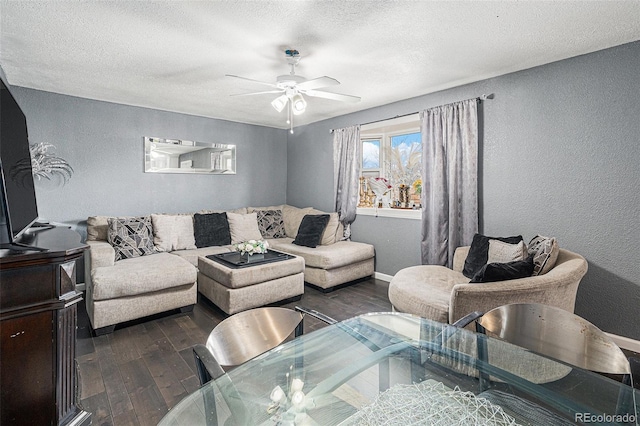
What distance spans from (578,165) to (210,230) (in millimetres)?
4236

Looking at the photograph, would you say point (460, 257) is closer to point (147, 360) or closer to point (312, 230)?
point (312, 230)

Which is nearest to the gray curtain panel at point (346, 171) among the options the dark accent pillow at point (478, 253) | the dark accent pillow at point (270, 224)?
the dark accent pillow at point (270, 224)

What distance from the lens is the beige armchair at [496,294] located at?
2.07m

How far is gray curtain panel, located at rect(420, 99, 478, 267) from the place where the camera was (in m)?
3.37

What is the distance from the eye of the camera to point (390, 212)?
4.28 meters

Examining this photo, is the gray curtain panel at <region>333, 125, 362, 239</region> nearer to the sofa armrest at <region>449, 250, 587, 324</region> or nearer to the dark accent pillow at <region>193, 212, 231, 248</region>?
the dark accent pillow at <region>193, 212, 231, 248</region>

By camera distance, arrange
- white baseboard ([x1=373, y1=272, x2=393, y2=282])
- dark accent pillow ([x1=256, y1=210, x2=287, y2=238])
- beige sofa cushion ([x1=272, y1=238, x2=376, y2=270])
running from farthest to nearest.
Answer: dark accent pillow ([x1=256, y1=210, x2=287, y2=238]) < white baseboard ([x1=373, y1=272, x2=393, y2=282]) < beige sofa cushion ([x1=272, y1=238, x2=376, y2=270])

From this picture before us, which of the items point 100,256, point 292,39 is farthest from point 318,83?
point 100,256

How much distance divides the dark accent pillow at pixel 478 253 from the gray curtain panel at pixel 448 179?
32 cm

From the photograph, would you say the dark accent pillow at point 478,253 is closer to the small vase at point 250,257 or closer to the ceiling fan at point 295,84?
the ceiling fan at point 295,84

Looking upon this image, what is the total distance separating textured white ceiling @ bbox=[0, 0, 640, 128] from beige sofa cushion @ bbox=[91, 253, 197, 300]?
1.91m

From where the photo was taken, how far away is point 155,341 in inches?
105

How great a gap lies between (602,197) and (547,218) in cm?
43

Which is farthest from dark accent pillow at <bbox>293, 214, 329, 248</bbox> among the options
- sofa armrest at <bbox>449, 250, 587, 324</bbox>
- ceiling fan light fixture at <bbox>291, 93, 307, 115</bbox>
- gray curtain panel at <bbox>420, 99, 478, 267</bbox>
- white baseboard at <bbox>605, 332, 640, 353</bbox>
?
white baseboard at <bbox>605, 332, 640, 353</bbox>
